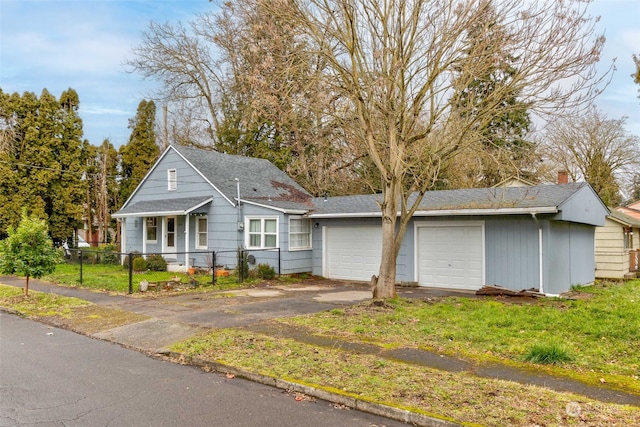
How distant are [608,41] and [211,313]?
10063 mm

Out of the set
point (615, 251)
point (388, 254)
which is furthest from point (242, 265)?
point (615, 251)

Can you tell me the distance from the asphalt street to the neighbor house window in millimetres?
13950

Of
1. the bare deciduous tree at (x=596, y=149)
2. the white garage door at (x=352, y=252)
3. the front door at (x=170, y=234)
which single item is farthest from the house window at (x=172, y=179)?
the bare deciduous tree at (x=596, y=149)

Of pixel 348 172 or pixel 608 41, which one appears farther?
pixel 348 172

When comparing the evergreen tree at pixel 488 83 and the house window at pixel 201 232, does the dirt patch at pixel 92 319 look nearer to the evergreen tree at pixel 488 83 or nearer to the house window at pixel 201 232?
the evergreen tree at pixel 488 83

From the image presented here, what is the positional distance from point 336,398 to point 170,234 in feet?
55.3

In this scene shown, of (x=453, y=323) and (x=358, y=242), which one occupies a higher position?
(x=358, y=242)

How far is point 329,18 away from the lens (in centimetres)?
1039

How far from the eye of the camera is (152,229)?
2094 centimetres

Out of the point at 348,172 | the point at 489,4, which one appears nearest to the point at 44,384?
the point at 489,4

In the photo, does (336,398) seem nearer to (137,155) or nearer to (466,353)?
(466,353)

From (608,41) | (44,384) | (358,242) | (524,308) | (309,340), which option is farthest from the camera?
(358,242)

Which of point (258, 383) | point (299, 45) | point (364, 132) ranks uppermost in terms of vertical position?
point (299, 45)

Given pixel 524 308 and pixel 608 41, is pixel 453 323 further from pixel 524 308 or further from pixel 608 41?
pixel 608 41
